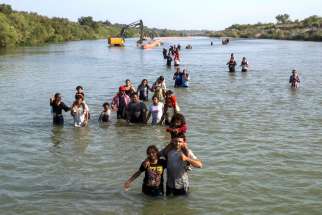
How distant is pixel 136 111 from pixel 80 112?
2019mm

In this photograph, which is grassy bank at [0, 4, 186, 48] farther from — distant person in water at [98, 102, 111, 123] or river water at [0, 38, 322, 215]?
distant person in water at [98, 102, 111, 123]

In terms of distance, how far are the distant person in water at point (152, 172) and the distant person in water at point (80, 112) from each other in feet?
25.2

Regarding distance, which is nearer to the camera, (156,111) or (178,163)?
(178,163)

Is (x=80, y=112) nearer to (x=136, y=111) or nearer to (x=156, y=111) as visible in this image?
(x=136, y=111)

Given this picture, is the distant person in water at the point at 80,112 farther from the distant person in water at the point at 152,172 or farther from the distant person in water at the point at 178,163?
the distant person in water at the point at 178,163

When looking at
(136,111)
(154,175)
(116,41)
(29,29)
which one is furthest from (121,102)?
(29,29)

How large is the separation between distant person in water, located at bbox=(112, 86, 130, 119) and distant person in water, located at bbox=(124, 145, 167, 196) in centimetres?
861

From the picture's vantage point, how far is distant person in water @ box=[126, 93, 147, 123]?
17359mm

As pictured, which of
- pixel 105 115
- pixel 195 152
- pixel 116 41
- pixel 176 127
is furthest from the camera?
pixel 116 41

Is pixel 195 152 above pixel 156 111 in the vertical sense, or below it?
below

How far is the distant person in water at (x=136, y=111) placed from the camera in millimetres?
17359

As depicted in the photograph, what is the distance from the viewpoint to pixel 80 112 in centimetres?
1717

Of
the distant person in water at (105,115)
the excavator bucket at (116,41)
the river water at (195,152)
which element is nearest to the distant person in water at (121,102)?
the distant person in water at (105,115)

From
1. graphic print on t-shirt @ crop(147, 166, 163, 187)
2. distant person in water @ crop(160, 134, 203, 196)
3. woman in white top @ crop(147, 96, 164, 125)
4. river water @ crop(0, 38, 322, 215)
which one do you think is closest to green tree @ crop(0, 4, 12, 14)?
river water @ crop(0, 38, 322, 215)
